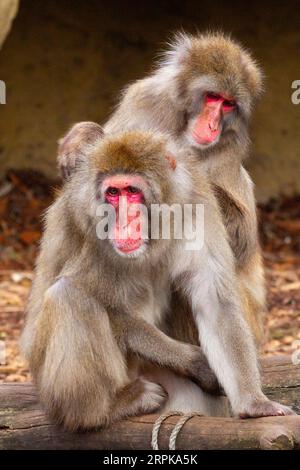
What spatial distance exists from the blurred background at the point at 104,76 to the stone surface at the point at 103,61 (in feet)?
0.04

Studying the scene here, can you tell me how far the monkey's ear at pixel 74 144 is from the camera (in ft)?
21.2

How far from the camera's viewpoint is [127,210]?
5434 mm

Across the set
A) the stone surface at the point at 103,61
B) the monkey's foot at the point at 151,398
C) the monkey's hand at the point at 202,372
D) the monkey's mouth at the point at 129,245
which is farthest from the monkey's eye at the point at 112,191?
the stone surface at the point at 103,61

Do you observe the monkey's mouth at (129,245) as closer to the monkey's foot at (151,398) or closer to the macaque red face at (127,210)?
the macaque red face at (127,210)

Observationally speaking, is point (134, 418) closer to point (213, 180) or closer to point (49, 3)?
point (213, 180)

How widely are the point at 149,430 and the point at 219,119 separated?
Answer: 2310 millimetres

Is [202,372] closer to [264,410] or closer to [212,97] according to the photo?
[264,410]

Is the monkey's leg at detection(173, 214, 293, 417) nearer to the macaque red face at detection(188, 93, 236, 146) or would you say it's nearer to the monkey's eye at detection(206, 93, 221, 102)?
the macaque red face at detection(188, 93, 236, 146)

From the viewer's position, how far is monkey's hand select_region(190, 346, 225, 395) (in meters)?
5.75

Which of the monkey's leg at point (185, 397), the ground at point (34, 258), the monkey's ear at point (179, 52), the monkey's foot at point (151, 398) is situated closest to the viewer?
the monkey's foot at point (151, 398)

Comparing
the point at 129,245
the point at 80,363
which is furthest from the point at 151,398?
the point at 129,245

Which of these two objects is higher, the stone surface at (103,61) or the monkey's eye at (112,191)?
the stone surface at (103,61)

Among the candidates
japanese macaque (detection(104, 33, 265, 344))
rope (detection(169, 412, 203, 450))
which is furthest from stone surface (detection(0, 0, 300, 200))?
rope (detection(169, 412, 203, 450))
